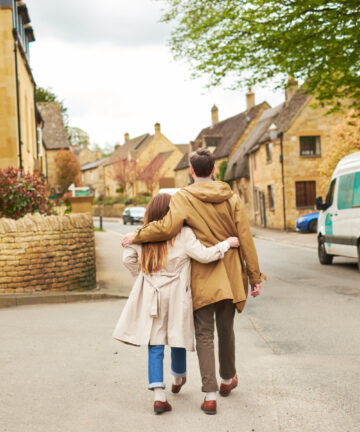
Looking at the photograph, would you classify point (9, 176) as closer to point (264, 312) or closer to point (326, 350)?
point (264, 312)

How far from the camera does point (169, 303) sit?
427cm

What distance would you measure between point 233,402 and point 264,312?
426 cm

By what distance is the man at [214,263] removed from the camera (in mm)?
4230

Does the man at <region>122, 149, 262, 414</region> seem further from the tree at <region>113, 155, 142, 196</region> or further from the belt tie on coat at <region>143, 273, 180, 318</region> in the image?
the tree at <region>113, 155, 142, 196</region>

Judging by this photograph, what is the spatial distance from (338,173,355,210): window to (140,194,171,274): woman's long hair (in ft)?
30.5

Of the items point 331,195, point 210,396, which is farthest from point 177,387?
point 331,195

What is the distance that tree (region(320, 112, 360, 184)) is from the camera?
2522 cm

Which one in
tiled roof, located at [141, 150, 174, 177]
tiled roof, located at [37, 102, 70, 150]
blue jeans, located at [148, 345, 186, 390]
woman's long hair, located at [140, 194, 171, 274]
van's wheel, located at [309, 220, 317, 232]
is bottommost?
van's wheel, located at [309, 220, 317, 232]

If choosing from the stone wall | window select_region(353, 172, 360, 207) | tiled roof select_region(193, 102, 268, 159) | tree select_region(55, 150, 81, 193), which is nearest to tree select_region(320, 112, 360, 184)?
window select_region(353, 172, 360, 207)

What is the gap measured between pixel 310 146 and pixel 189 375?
3009 centimetres

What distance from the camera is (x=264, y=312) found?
8617 millimetres

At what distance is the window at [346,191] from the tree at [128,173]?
67441 mm

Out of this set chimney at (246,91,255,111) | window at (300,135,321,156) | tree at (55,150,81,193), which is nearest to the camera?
window at (300,135,321,156)

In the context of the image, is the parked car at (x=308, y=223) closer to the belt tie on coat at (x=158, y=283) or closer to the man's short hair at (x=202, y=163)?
the man's short hair at (x=202, y=163)
